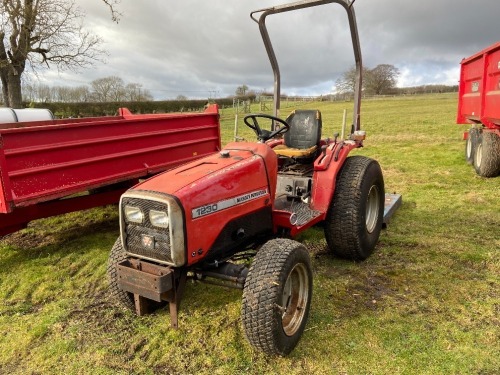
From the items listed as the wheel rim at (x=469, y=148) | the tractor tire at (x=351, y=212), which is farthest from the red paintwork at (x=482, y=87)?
the tractor tire at (x=351, y=212)

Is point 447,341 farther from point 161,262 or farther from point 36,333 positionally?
point 36,333

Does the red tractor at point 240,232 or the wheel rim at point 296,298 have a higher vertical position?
the red tractor at point 240,232

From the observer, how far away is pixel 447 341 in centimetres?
261

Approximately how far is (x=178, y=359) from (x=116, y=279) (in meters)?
0.66

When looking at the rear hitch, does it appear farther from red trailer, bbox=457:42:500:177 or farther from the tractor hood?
red trailer, bbox=457:42:500:177

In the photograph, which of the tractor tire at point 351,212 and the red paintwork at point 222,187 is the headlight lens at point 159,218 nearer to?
the red paintwork at point 222,187

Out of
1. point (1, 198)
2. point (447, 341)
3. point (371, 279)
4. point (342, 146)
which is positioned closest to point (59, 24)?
point (1, 198)

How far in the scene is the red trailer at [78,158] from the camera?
138 inches

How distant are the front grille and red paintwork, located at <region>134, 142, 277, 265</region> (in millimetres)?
109

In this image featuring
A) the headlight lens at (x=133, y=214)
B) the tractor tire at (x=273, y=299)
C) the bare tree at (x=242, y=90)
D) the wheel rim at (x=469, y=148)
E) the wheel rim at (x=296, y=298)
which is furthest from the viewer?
the bare tree at (x=242, y=90)

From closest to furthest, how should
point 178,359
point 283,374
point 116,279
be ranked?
point 283,374, point 178,359, point 116,279

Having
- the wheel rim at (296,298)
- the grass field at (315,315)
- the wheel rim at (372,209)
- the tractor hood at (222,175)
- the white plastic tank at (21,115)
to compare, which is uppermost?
the white plastic tank at (21,115)

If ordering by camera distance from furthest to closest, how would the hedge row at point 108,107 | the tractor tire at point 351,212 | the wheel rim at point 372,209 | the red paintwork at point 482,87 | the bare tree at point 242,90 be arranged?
→ 1. the bare tree at point 242,90
2. the hedge row at point 108,107
3. the red paintwork at point 482,87
4. the wheel rim at point 372,209
5. the tractor tire at point 351,212

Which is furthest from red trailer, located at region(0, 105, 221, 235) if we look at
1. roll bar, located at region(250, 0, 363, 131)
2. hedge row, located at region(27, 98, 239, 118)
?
hedge row, located at region(27, 98, 239, 118)
